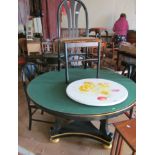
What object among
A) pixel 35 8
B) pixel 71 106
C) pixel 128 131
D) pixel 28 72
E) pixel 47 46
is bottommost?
pixel 128 131

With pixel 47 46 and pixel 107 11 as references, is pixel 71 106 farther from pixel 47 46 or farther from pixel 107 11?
pixel 107 11

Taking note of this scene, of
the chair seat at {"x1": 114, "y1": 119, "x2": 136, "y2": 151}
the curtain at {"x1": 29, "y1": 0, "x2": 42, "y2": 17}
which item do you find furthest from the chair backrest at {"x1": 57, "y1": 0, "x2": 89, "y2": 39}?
the curtain at {"x1": 29, "y1": 0, "x2": 42, "y2": 17}

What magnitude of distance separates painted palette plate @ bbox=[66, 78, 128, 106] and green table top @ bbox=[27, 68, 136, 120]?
34 millimetres

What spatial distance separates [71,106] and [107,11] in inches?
198

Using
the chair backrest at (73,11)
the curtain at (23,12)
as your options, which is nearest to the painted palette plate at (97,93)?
the chair backrest at (73,11)

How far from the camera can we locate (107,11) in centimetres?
567

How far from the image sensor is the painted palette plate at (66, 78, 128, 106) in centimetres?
135

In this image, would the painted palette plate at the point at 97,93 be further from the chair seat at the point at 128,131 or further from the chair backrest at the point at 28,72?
the chair backrest at the point at 28,72

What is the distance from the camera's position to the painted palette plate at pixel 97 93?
1.35m

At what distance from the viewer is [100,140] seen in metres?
1.95

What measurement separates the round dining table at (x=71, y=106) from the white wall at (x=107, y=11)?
13.2 feet

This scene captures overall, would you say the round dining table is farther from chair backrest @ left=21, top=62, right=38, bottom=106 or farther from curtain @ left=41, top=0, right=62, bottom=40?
curtain @ left=41, top=0, right=62, bottom=40

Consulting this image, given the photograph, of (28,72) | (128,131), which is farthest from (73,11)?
(128,131)
